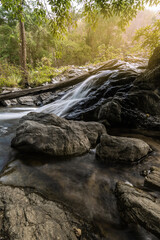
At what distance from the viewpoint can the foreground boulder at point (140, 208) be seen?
111 centimetres

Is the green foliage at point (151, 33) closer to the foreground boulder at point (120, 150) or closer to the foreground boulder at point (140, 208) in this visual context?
the foreground boulder at point (120, 150)

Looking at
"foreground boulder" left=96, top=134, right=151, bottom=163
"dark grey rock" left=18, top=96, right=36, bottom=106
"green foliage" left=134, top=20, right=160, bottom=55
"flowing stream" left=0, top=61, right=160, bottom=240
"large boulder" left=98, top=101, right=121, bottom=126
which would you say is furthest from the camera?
"dark grey rock" left=18, top=96, right=36, bottom=106

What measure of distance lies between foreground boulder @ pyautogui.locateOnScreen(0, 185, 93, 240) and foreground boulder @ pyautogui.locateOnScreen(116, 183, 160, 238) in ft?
1.74

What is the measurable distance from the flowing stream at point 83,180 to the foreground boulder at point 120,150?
0.15 meters

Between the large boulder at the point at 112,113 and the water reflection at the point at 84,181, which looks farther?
the large boulder at the point at 112,113

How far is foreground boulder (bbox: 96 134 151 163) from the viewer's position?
87.2 inches

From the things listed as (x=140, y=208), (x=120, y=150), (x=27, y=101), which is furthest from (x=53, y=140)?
(x=27, y=101)

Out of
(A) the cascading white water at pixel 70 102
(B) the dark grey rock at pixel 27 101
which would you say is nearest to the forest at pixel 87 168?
(A) the cascading white water at pixel 70 102

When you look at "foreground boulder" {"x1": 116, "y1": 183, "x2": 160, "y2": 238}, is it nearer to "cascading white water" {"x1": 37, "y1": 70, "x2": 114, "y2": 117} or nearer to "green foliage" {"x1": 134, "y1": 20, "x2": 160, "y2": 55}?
"green foliage" {"x1": 134, "y1": 20, "x2": 160, "y2": 55}

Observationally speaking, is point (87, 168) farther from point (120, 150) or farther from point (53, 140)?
point (53, 140)

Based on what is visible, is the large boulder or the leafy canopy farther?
the large boulder

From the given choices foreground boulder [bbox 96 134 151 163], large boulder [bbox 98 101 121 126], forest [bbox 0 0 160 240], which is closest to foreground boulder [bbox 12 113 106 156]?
forest [bbox 0 0 160 240]

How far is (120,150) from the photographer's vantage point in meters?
2.25

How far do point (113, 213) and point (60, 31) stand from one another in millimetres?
4339
